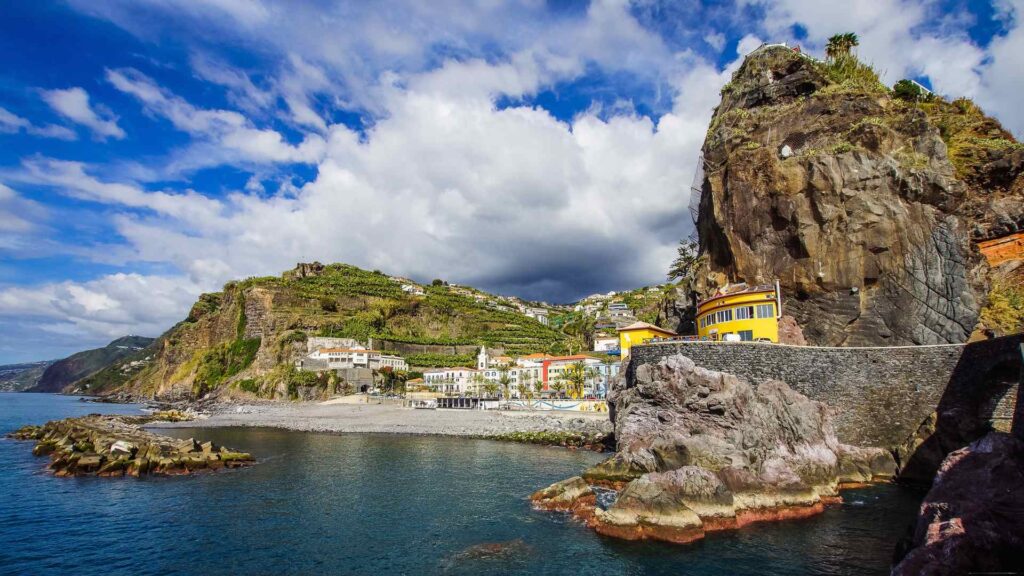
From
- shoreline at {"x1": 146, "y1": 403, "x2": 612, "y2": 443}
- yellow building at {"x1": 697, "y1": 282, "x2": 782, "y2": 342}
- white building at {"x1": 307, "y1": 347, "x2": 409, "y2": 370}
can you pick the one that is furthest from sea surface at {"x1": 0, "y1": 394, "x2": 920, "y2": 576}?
white building at {"x1": 307, "y1": 347, "x2": 409, "y2": 370}

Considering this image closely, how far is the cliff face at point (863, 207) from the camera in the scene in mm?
29438

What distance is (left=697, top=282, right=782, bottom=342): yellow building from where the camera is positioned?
105 ft

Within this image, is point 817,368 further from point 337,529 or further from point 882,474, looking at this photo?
point 337,529

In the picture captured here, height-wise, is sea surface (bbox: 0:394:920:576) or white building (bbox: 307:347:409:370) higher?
white building (bbox: 307:347:409:370)

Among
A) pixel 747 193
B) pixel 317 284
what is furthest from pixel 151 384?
pixel 747 193

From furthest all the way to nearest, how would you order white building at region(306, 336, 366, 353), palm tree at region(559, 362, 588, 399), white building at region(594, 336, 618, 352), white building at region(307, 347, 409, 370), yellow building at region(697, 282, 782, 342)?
white building at region(306, 336, 366, 353)
white building at region(307, 347, 409, 370)
white building at region(594, 336, 618, 352)
palm tree at region(559, 362, 588, 399)
yellow building at region(697, 282, 782, 342)

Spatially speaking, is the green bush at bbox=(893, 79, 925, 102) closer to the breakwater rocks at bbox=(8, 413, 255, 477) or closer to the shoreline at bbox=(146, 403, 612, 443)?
the shoreline at bbox=(146, 403, 612, 443)

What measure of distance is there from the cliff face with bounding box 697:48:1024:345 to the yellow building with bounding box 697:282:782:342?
2000 mm

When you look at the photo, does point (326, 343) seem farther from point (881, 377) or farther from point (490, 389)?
point (881, 377)

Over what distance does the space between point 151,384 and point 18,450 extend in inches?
4205

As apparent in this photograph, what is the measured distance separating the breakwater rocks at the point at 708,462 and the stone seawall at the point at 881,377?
1.01 metres

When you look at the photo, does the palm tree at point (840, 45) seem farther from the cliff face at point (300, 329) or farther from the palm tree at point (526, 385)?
the cliff face at point (300, 329)

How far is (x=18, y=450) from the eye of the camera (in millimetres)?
42062

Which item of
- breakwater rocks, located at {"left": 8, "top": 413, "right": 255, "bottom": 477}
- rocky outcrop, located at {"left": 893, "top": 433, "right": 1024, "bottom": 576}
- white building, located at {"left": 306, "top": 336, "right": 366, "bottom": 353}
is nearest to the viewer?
rocky outcrop, located at {"left": 893, "top": 433, "right": 1024, "bottom": 576}
